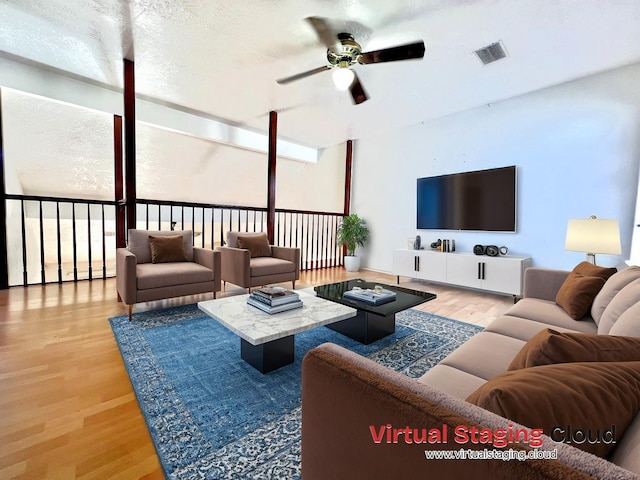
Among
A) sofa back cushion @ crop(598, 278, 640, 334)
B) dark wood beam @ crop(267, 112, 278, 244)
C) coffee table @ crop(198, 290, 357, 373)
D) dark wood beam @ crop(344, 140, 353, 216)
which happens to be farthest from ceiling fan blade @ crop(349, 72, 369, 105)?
dark wood beam @ crop(344, 140, 353, 216)

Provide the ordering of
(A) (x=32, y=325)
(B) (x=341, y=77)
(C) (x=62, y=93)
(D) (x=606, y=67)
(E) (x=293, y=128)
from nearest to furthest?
(A) (x=32, y=325) < (B) (x=341, y=77) < (D) (x=606, y=67) < (C) (x=62, y=93) < (E) (x=293, y=128)

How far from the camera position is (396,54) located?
2279 millimetres

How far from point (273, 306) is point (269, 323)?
191 millimetres

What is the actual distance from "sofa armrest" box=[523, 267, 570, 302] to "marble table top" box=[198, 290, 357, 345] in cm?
141

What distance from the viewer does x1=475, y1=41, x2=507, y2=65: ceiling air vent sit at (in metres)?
2.65

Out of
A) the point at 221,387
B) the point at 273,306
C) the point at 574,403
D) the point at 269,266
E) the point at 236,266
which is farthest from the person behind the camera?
the point at 269,266

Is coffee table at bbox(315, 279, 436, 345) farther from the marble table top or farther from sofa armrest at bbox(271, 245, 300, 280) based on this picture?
sofa armrest at bbox(271, 245, 300, 280)

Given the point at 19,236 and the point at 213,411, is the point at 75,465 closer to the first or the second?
the point at 213,411

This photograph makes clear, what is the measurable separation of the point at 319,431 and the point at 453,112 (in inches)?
182

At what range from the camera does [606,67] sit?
2.99 metres

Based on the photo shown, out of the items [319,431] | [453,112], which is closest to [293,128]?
[453,112]

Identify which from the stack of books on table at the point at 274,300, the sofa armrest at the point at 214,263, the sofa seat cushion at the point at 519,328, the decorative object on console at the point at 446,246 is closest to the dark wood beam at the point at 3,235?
the sofa armrest at the point at 214,263

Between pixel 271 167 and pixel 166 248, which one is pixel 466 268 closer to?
pixel 271 167

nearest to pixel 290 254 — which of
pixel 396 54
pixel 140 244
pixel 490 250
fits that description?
pixel 140 244
